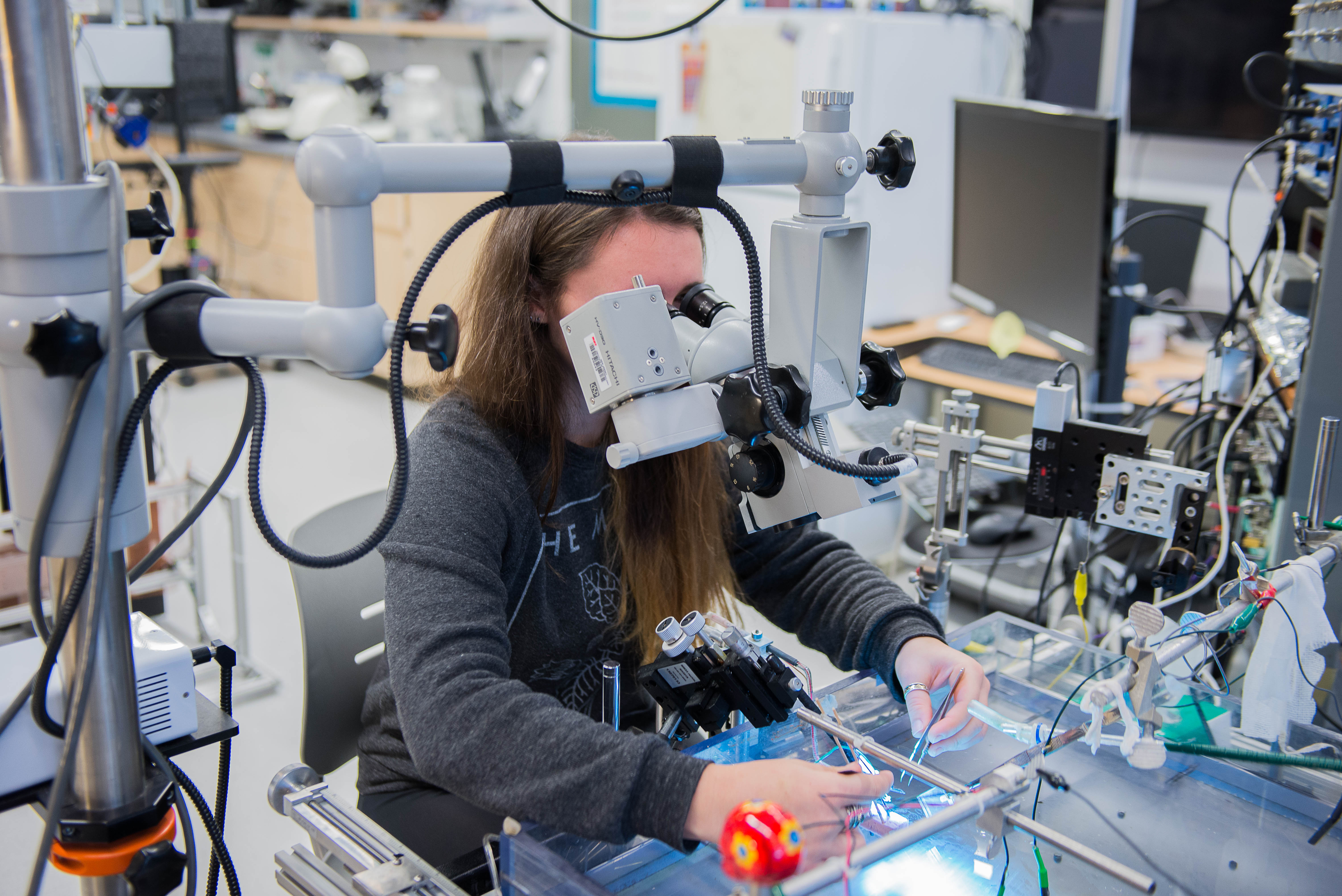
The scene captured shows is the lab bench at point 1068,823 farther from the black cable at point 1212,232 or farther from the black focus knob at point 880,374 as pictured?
the black cable at point 1212,232


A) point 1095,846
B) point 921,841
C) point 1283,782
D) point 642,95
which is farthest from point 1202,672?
point 642,95

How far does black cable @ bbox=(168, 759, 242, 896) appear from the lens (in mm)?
670

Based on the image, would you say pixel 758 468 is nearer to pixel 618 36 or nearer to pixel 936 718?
pixel 936 718

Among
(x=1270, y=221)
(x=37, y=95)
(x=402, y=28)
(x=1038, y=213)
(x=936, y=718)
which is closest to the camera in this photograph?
(x=37, y=95)

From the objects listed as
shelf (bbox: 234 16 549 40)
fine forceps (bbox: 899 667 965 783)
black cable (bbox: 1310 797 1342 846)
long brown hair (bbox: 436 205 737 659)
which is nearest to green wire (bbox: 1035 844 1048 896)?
fine forceps (bbox: 899 667 965 783)

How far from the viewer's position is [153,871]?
0.61m

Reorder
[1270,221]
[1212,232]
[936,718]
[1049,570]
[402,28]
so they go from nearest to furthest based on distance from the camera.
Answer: [936,718] < [1049,570] < [1270,221] < [1212,232] < [402,28]

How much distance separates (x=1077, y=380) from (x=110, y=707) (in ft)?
3.94

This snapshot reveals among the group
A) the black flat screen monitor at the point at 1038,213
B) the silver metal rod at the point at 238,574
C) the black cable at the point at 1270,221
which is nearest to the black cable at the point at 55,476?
the black cable at the point at 1270,221

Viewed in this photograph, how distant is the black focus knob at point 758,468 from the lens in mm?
746

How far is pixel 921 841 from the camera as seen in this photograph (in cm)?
76

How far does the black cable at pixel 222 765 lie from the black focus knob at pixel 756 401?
1.24ft

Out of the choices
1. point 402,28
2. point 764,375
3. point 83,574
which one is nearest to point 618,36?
point 764,375

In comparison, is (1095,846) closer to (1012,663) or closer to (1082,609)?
(1012,663)
